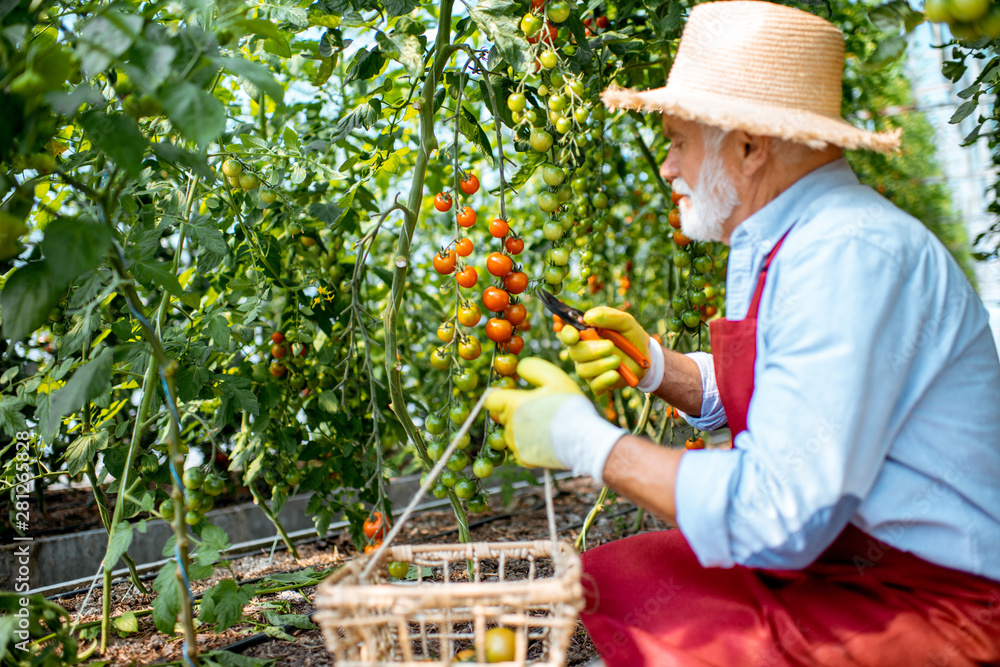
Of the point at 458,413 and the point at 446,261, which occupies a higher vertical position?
the point at 446,261

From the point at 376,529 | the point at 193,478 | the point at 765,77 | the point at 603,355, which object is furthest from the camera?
the point at 376,529

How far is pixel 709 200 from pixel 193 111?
2.66 feet

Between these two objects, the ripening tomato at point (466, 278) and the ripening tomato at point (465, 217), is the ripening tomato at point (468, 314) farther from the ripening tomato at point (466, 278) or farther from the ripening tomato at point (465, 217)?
the ripening tomato at point (465, 217)

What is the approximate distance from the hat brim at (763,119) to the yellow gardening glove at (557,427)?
0.46 m

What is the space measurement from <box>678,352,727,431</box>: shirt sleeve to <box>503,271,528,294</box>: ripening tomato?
0.40 m

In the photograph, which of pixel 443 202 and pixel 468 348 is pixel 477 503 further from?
pixel 443 202

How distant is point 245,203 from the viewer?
187cm

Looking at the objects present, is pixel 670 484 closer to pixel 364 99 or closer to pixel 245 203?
pixel 364 99

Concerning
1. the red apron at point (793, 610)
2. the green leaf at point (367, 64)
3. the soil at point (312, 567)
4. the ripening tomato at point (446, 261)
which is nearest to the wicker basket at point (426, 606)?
the red apron at point (793, 610)

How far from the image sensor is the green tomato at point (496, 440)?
4.63 ft

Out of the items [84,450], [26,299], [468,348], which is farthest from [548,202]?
[84,450]

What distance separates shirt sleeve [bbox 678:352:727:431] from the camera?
149 centimetres

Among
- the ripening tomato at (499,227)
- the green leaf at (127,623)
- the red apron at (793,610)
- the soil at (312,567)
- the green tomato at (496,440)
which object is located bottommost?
the soil at (312,567)

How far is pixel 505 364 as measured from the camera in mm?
1442
